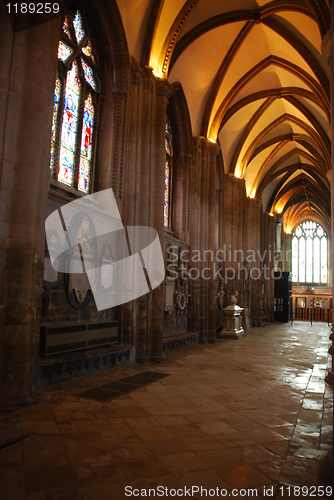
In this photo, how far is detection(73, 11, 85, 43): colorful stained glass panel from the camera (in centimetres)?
893

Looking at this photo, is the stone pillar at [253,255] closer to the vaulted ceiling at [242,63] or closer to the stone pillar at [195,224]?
the vaulted ceiling at [242,63]

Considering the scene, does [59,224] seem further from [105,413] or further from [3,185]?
[105,413]

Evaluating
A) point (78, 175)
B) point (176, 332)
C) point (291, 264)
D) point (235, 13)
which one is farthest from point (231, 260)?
point (291, 264)

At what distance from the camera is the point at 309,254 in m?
44.9

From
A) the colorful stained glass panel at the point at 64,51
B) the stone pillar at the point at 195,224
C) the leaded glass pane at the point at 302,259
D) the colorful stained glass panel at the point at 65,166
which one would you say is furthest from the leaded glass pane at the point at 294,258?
the colorful stained glass panel at the point at 64,51

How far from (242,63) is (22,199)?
454 inches

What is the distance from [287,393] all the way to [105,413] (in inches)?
128

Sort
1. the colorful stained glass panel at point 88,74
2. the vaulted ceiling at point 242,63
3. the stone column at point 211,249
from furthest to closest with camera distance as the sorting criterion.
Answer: the stone column at point 211,249 → the vaulted ceiling at point 242,63 → the colorful stained glass panel at point 88,74

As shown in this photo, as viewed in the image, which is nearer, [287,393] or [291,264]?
[287,393]

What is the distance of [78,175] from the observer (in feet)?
28.8

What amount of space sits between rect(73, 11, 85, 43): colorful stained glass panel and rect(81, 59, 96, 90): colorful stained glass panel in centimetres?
50

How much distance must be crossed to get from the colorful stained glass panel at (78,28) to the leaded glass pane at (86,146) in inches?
50.3

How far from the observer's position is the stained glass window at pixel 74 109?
27.0 feet

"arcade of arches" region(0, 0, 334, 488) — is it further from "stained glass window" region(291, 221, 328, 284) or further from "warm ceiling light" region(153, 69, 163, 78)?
"stained glass window" region(291, 221, 328, 284)
